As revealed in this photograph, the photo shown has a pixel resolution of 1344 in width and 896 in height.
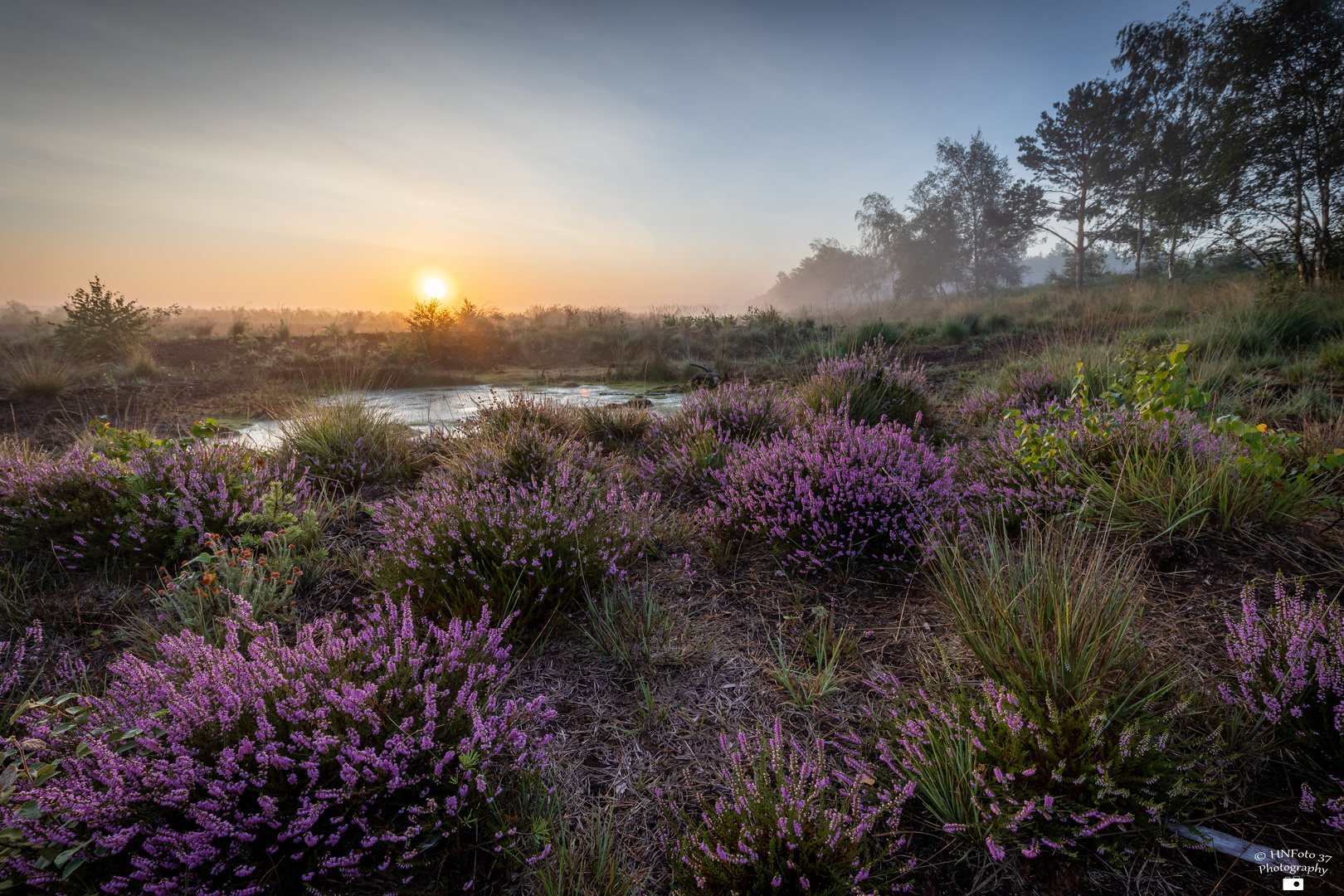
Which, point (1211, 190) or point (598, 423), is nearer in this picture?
point (598, 423)

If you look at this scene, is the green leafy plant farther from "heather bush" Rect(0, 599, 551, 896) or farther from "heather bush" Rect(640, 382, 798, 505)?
"heather bush" Rect(640, 382, 798, 505)

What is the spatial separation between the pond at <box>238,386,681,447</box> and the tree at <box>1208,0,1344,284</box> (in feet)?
57.6

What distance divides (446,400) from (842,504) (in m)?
7.52

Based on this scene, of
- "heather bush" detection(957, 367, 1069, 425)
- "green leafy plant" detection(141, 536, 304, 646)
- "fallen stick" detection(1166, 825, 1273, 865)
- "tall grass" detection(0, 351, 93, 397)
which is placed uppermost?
"tall grass" detection(0, 351, 93, 397)

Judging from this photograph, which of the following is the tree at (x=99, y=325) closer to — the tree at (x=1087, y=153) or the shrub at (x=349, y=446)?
the shrub at (x=349, y=446)

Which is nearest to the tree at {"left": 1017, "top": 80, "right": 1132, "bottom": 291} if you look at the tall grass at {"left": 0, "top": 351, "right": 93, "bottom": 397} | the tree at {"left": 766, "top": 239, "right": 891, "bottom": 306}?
the tree at {"left": 766, "top": 239, "right": 891, "bottom": 306}

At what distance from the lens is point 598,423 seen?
5.86 metres

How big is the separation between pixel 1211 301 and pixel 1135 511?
43.9 feet

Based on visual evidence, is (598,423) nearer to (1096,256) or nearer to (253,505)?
(253,505)

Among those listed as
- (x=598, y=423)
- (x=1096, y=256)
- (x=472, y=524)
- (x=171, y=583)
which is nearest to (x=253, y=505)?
(x=171, y=583)

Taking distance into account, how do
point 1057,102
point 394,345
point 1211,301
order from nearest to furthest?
point 1211,301
point 394,345
point 1057,102

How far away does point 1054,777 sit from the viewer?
138 cm

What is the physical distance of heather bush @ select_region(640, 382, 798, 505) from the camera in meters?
4.28

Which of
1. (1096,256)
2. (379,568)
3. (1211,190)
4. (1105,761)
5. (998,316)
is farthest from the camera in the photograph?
(1096,256)
